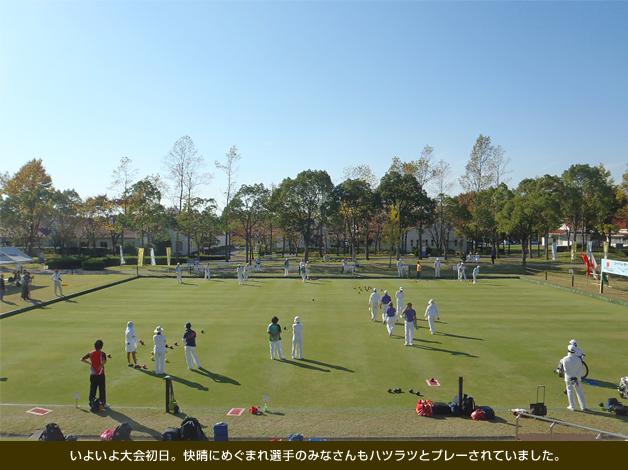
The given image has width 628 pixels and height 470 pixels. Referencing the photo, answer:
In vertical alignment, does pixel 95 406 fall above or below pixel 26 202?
below

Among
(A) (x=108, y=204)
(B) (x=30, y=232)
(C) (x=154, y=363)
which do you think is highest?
(A) (x=108, y=204)

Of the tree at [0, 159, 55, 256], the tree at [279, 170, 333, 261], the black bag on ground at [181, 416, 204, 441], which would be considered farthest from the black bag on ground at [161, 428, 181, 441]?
the tree at [0, 159, 55, 256]

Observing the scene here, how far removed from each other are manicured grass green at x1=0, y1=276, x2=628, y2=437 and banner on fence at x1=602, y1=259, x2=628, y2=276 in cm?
400

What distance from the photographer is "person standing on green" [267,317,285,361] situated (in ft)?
46.1

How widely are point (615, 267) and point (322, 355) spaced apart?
2515 cm

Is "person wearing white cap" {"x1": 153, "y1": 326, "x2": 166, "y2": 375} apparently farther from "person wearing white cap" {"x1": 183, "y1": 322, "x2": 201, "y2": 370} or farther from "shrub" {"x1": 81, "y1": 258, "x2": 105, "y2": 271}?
"shrub" {"x1": 81, "y1": 258, "x2": 105, "y2": 271}

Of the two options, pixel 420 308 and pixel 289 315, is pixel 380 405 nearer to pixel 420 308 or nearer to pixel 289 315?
pixel 289 315

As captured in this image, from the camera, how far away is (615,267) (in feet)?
94.0

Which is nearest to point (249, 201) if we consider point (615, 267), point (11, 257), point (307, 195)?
point (307, 195)

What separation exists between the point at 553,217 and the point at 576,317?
34740 millimetres

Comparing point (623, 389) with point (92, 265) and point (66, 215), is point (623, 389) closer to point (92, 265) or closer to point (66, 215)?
point (92, 265)

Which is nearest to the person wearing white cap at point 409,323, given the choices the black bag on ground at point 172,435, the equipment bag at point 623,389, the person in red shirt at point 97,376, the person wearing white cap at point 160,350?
the equipment bag at point 623,389
